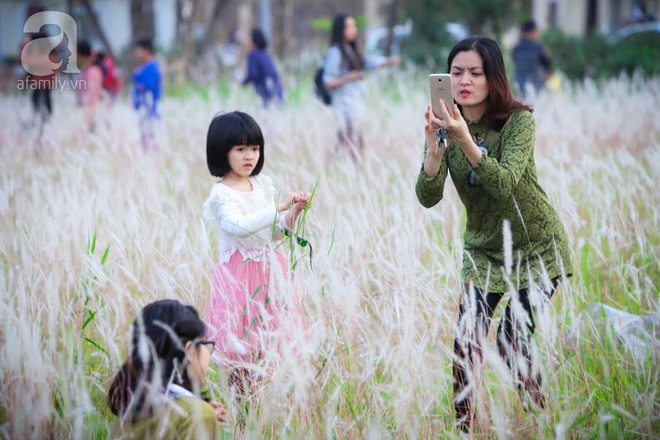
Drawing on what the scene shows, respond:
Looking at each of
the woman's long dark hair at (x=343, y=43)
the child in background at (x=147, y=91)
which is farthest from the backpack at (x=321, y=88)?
the child in background at (x=147, y=91)

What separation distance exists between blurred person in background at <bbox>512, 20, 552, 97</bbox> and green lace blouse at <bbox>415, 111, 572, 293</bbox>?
27.2 feet

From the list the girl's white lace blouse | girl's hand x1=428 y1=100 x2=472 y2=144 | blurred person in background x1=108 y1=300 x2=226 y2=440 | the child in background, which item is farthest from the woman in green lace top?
the child in background

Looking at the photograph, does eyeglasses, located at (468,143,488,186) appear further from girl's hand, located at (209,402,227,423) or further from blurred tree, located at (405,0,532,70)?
blurred tree, located at (405,0,532,70)

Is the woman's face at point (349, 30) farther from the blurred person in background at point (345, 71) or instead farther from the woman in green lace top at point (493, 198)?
the woman in green lace top at point (493, 198)

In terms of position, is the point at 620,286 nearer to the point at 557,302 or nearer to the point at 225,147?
the point at 557,302

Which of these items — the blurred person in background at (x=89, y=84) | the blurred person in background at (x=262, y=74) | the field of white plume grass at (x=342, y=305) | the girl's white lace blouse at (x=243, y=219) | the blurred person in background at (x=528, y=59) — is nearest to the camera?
the field of white plume grass at (x=342, y=305)

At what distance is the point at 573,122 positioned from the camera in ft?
26.5

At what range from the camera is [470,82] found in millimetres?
2984

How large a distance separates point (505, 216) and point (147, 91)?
6313 mm

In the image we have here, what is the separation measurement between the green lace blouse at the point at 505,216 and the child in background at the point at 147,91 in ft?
17.9

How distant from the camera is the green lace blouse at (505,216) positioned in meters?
2.96

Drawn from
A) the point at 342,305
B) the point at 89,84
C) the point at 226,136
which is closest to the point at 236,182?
the point at 226,136

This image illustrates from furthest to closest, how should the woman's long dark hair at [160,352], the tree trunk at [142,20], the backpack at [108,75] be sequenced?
the tree trunk at [142,20] < the backpack at [108,75] < the woman's long dark hair at [160,352]

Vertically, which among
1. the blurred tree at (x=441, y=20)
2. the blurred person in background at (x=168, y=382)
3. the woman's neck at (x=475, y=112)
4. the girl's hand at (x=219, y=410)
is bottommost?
the girl's hand at (x=219, y=410)
